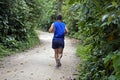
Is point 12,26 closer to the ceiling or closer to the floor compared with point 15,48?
closer to the ceiling

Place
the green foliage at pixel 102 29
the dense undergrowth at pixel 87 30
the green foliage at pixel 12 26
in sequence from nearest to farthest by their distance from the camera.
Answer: the green foliage at pixel 102 29
the dense undergrowth at pixel 87 30
the green foliage at pixel 12 26

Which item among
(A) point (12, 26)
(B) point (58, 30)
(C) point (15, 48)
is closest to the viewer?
(B) point (58, 30)

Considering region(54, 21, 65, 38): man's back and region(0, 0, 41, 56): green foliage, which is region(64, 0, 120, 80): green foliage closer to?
region(54, 21, 65, 38): man's back

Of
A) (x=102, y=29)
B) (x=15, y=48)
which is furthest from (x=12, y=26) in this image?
(x=102, y=29)

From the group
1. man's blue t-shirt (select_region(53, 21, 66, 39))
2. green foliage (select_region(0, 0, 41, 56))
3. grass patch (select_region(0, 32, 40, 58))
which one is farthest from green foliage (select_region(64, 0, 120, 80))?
green foliage (select_region(0, 0, 41, 56))

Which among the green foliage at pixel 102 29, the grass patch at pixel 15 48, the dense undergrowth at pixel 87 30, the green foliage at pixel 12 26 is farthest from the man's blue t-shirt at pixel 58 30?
the green foliage at pixel 12 26

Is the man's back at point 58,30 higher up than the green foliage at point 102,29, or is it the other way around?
the green foliage at point 102,29

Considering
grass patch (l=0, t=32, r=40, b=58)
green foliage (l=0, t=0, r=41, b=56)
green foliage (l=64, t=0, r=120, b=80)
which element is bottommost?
grass patch (l=0, t=32, r=40, b=58)

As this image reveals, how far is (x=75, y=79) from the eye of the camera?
27.0ft


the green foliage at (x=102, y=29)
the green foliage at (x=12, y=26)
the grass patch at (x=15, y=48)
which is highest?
the green foliage at (x=102, y=29)

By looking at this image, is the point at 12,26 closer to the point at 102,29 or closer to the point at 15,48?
the point at 15,48

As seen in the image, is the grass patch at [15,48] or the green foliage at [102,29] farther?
the grass patch at [15,48]

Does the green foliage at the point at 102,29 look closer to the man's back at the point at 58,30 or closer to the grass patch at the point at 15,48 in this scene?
the man's back at the point at 58,30

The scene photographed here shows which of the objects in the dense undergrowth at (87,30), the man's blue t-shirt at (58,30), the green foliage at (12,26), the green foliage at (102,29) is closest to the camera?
the green foliage at (102,29)
